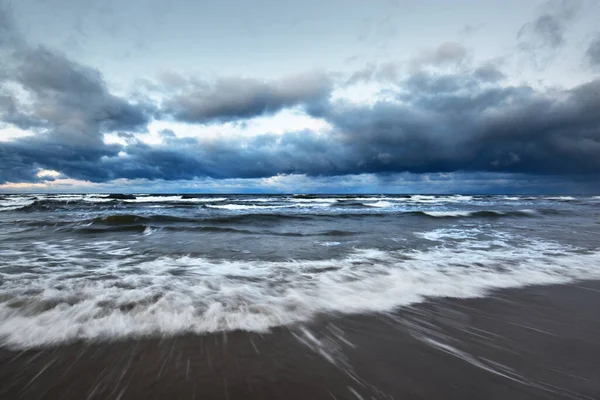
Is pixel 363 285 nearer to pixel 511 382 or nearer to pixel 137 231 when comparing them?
pixel 511 382

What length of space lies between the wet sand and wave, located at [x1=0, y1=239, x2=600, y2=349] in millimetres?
310

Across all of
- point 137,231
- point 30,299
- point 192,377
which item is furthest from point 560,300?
point 137,231

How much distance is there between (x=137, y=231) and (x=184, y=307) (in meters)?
8.36

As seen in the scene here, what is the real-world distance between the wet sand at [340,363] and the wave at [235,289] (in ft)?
1.02

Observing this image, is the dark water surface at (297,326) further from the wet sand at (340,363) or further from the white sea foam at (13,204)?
the white sea foam at (13,204)

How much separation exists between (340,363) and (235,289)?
6.99ft

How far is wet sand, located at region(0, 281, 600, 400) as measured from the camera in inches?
71.2

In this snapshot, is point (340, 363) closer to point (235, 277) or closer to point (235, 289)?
point (235, 289)

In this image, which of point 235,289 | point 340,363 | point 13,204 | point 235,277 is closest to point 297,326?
point 340,363

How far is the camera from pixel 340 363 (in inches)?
83.8

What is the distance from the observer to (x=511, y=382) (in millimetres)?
1902

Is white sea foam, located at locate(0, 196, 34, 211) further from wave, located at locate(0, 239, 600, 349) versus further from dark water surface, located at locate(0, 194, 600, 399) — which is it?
wave, located at locate(0, 239, 600, 349)

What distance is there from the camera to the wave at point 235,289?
2773mm

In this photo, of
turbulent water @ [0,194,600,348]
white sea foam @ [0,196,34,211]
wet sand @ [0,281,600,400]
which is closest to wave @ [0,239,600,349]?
turbulent water @ [0,194,600,348]
